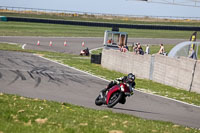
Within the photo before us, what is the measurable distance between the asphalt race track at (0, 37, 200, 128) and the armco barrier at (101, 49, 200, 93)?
283 cm

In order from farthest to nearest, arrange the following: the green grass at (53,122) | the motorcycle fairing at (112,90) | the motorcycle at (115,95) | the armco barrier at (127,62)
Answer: the armco barrier at (127,62), the motorcycle fairing at (112,90), the motorcycle at (115,95), the green grass at (53,122)

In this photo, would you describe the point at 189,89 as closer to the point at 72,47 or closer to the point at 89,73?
the point at 89,73

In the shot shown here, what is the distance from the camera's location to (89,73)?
2528 cm

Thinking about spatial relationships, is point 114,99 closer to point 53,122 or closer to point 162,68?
point 53,122

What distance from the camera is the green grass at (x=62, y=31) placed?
5675 cm

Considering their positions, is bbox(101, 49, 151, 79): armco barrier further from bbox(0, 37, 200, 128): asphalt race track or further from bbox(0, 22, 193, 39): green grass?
bbox(0, 22, 193, 39): green grass

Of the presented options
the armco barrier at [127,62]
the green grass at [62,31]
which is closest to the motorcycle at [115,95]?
the armco barrier at [127,62]

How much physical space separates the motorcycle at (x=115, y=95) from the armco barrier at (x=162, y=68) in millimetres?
7174

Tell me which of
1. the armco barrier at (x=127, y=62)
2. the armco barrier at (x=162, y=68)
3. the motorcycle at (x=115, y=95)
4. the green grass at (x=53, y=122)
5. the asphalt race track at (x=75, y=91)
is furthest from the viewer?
the armco barrier at (x=127, y=62)

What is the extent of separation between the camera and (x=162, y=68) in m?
22.5

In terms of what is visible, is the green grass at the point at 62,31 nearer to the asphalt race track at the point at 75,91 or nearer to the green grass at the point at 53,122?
the asphalt race track at the point at 75,91

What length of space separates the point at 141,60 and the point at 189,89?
5.01 m

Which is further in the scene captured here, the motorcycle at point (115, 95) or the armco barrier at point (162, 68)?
the armco barrier at point (162, 68)

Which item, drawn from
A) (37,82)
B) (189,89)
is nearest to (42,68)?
(37,82)
